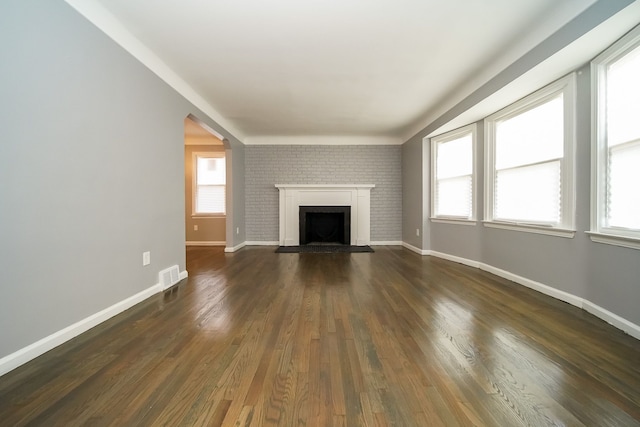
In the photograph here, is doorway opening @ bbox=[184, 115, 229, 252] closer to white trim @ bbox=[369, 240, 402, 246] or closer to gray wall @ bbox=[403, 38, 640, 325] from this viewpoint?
white trim @ bbox=[369, 240, 402, 246]

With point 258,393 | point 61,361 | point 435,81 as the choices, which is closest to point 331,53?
point 435,81

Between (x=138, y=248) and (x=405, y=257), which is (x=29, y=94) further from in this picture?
(x=405, y=257)

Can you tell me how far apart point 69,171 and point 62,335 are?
1.08 m

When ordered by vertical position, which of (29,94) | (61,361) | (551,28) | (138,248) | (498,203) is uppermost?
(551,28)

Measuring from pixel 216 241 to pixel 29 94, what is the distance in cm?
500

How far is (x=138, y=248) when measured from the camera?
2516 mm

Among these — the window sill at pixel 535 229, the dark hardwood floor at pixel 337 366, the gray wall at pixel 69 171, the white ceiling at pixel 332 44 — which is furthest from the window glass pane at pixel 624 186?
the gray wall at pixel 69 171

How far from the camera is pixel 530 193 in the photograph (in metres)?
3.00

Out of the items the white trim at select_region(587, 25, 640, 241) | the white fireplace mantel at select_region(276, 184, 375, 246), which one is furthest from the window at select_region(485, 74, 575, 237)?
the white fireplace mantel at select_region(276, 184, 375, 246)

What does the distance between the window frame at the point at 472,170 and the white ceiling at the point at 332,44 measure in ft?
1.95

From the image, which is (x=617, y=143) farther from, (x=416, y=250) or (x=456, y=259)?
(x=416, y=250)

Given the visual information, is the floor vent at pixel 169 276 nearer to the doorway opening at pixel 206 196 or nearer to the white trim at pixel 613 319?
the doorway opening at pixel 206 196

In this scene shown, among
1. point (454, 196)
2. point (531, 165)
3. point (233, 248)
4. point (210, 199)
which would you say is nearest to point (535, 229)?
point (531, 165)

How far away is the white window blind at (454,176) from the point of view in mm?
4137
